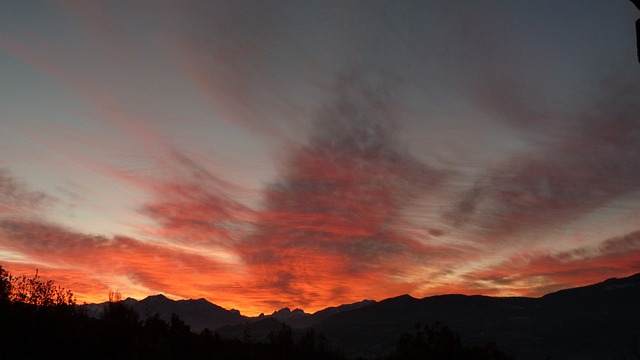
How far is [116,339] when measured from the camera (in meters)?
12.7

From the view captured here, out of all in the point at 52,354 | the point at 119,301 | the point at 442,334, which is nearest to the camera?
the point at 52,354

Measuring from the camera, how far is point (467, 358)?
13062 millimetres

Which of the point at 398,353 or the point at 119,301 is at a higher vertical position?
the point at 119,301

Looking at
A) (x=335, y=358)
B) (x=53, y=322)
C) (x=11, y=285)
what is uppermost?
(x=11, y=285)

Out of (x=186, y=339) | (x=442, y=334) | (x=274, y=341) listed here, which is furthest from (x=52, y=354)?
(x=442, y=334)

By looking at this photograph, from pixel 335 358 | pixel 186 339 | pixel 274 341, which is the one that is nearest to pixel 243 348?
pixel 186 339

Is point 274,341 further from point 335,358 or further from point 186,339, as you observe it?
point 186,339

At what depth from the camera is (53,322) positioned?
1299 cm

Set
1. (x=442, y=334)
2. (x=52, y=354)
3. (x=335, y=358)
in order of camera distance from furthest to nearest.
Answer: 1. (x=335, y=358)
2. (x=442, y=334)
3. (x=52, y=354)

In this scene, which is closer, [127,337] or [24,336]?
[24,336]

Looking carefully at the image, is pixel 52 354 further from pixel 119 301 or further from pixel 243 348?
pixel 243 348

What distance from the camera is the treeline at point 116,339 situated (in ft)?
38.1

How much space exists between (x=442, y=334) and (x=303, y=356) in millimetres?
4707

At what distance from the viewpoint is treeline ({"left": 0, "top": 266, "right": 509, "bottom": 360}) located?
11.6 metres
